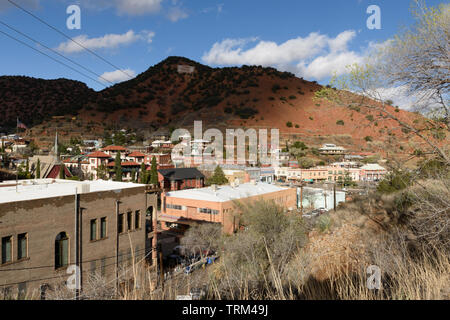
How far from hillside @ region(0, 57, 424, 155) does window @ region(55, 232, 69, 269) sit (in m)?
66.0

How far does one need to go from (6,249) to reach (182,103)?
95548 millimetres

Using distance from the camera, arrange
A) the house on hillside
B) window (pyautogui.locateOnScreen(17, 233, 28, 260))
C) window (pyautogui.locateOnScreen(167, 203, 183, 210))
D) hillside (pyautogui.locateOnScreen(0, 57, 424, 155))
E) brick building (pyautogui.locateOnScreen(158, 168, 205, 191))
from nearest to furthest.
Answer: window (pyautogui.locateOnScreen(17, 233, 28, 260))
window (pyautogui.locateOnScreen(167, 203, 183, 210))
brick building (pyautogui.locateOnScreen(158, 168, 205, 191))
the house on hillside
hillside (pyautogui.locateOnScreen(0, 57, 424, 155))

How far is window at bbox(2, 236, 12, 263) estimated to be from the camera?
9927 millimetres

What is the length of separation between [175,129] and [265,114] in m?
24.1

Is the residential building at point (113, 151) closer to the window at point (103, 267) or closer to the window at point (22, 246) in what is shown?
the window at point (103, 267)

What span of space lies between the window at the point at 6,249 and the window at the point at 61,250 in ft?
5.29

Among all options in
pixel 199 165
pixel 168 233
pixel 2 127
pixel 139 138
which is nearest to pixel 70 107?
pixel 2 127

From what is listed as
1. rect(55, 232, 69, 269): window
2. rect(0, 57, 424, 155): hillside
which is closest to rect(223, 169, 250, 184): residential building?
rect(0, 57, 424, 155): hillside

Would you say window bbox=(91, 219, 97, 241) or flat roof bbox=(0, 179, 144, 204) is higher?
flat roof bbox=(0, 179, 144, 204)

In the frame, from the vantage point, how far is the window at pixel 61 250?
11.5m

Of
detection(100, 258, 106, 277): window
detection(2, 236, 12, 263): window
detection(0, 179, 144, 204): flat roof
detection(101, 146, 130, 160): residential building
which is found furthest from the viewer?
detection(101, 146, 130, 160): residential building

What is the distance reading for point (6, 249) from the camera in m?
9.98

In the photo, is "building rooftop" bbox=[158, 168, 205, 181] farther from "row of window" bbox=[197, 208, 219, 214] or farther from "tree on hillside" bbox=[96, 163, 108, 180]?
"row of window" bbox=[197, 208, 219, 214]

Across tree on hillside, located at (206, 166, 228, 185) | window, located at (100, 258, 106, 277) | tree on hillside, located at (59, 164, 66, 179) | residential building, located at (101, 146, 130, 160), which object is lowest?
window, located at (100, 258, 106, 277)
